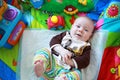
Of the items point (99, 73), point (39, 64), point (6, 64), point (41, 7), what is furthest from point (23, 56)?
point (99, 73)

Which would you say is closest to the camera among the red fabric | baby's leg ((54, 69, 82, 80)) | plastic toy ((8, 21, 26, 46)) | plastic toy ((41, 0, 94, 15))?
baby's leg ((54, 69, 82, 80))

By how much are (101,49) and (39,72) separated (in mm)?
402

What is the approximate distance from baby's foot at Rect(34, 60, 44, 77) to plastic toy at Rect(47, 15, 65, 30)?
32 cm

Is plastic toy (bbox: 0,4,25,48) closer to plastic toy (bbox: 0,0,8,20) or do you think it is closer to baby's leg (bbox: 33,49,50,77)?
plastic toy (bbox: 0,0,8,20)

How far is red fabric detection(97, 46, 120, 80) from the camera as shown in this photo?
1.64m

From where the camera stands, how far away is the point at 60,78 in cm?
154

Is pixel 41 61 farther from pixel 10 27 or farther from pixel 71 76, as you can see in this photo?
pixel 10 27

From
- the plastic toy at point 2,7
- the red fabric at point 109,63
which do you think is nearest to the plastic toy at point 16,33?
the plastic toy at point 2,7

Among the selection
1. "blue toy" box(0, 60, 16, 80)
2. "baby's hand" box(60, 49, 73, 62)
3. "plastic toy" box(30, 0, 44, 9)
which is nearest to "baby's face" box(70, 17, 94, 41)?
"baby's hand" box(60, 49, 73, 62)

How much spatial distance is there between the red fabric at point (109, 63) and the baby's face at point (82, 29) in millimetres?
146

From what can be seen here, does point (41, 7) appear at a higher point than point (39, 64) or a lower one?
higher

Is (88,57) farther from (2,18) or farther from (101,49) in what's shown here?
(2,18)

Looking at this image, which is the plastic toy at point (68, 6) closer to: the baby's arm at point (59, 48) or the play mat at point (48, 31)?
the play mat at point (48, 31)

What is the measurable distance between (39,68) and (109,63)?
41 cm
